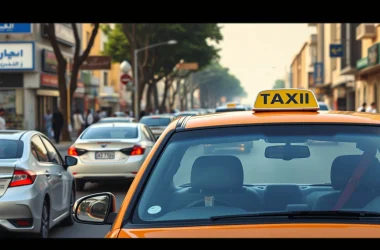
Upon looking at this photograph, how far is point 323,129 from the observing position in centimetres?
393

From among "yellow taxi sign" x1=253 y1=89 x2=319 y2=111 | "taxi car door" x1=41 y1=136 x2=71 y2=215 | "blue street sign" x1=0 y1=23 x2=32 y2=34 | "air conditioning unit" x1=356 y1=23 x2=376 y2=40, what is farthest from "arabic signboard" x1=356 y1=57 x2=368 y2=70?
"yellow taxi sign" x1=253 y1=89 x2=319 y2=111

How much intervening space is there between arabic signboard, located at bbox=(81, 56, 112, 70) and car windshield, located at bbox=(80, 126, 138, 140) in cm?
2529

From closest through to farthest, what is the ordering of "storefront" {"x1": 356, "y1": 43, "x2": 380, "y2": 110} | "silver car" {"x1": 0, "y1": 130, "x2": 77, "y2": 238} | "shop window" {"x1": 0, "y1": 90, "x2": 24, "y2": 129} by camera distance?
"silver car" {"x1": 0, "y1": 130, "x2": 77, "y2": 238} → "storefront" {"x1": 356, "y1": 43, "x2": 380, "y2": 110} → "shop window" {"x1": 0, "y1": 90, "x2": 24, "y2": 129}

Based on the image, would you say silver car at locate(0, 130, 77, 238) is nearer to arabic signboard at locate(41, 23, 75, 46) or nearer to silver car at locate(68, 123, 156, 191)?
silver car at locate(68, 123, 156, 191)

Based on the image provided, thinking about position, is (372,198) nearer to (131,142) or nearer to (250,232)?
(250,232)

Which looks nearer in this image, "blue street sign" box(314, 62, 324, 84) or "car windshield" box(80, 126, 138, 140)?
"car windshield" box(80, 126, 138, 140)

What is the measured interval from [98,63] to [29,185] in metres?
34.0

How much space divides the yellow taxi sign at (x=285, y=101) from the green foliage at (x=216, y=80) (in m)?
132

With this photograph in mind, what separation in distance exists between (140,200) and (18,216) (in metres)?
5.01

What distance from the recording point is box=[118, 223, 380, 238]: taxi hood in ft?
10.5

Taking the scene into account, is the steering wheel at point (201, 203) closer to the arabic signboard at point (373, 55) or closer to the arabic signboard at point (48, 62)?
the arabic signboard at point (373, 55)

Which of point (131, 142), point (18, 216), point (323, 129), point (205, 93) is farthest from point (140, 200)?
point (205, 93)

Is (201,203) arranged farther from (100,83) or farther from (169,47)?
(100,83)

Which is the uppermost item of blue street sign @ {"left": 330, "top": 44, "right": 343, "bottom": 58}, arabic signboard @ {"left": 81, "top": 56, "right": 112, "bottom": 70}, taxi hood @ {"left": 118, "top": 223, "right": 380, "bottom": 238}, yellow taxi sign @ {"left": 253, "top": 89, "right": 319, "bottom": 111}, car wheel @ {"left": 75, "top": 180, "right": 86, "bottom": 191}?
blue street sign @ {"left": 330, "top": 44, "right": 343, "bottom": 58}
